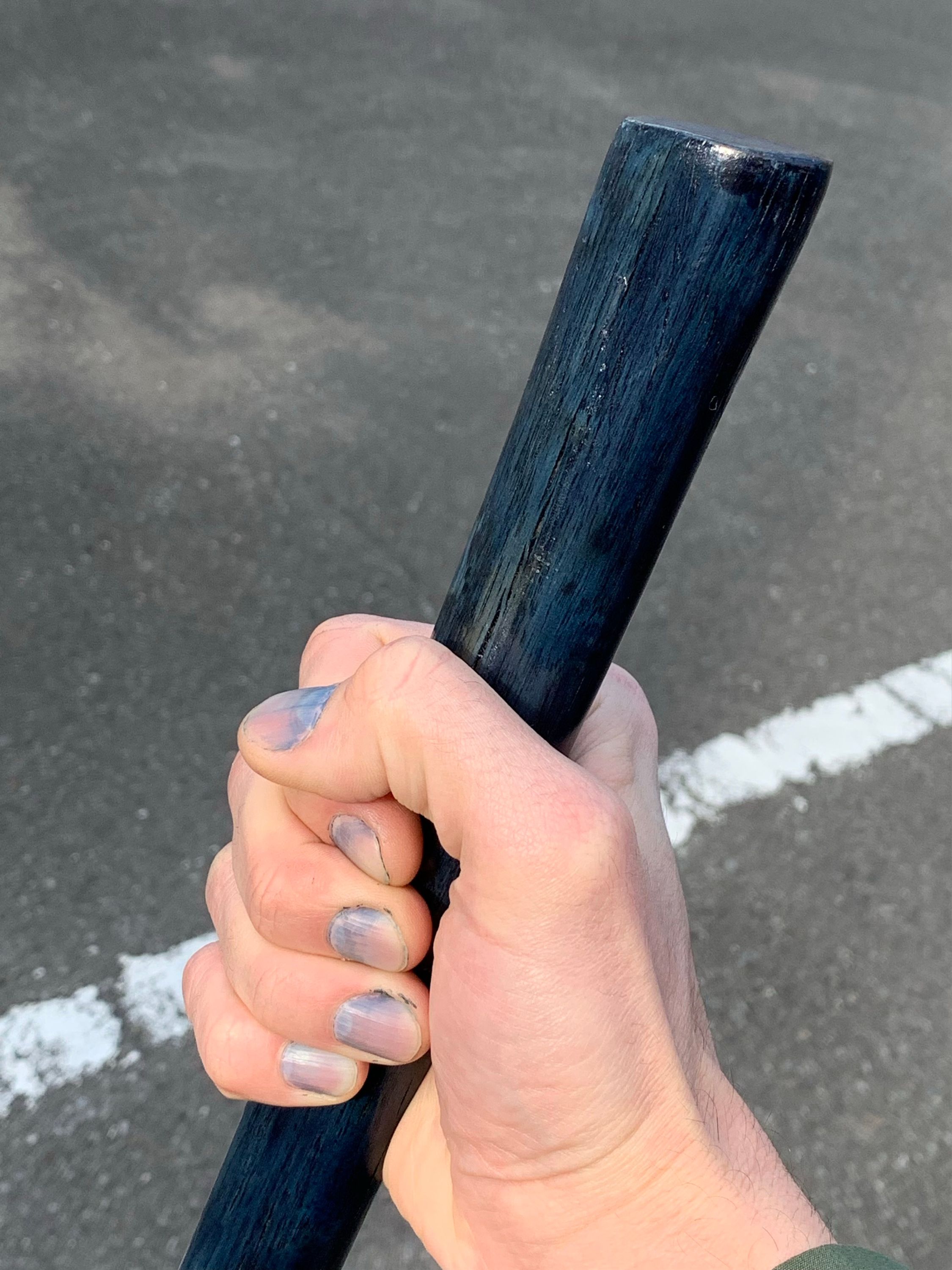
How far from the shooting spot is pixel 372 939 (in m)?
1.14

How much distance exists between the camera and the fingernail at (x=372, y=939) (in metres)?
1.13

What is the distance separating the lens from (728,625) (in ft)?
10.2

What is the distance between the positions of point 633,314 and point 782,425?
11.1ft

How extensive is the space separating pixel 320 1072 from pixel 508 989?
0.89 feet

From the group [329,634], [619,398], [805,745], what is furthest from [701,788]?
[619,398]

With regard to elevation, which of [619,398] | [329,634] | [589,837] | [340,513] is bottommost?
[340,513]

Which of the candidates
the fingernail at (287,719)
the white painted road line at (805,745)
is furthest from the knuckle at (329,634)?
the white painted road line at (805,745)

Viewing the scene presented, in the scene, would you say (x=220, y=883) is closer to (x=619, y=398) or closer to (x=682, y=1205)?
(x=682, y=1205)

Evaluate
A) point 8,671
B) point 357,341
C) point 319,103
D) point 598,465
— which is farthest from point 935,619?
point 319,103

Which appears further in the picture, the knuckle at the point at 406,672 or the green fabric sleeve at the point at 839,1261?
the knuckle at the point at 406,672

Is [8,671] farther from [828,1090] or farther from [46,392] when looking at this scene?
[828,1090]

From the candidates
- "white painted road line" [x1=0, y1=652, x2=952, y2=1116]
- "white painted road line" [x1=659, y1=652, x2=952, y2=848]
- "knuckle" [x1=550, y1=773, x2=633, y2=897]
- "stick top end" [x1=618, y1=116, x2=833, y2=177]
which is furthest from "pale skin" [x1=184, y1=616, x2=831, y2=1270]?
"white painted road line" [x1=659, y1=652, x2=952, y2=848]

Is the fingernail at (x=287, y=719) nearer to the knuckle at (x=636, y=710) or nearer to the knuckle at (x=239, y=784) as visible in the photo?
the knuckle at (x=239, y=784)

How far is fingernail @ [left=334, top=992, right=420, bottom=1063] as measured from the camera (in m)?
1.13
